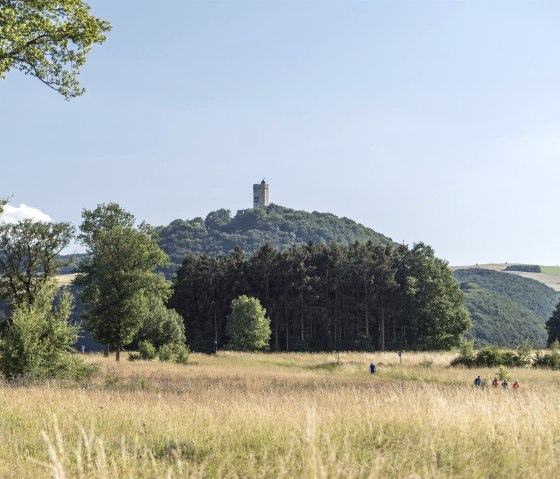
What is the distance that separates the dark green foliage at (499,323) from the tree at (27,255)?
73565 millimetres

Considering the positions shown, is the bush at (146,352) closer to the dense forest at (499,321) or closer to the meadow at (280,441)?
the meadow at (280,441)

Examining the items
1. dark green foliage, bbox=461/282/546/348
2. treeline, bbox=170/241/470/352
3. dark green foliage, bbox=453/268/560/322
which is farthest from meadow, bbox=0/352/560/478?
dark green foliage, bbox=453/268/560/322

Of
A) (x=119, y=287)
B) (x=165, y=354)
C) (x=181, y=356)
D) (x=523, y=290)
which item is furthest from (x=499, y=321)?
(x=119, y=287)

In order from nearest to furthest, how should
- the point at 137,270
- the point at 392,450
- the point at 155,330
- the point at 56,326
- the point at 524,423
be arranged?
the point at 392,450 → the point at 524,423 → the point at 56,326 → the point at 137,270 → the point at 155,330

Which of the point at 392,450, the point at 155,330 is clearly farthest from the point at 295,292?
the point at 392,450

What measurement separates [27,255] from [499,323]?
284 ft

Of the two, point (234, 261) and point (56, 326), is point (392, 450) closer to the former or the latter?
point (56, 326)

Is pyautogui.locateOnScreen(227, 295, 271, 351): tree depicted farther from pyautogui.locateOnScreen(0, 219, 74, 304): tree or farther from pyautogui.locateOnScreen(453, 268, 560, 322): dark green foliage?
pyautogui.locateOnScreen(453, 268, 560, 322): dark green foliage

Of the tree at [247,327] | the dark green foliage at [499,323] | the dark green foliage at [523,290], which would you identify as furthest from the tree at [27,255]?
the dark green foliage at [523,290]

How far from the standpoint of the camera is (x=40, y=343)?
19.0 meters

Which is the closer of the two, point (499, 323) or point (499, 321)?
point (499, 323)

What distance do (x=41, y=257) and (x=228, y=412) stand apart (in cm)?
4518

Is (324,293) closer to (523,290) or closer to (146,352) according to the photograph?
(146,352)

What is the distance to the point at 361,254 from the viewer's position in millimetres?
82625
